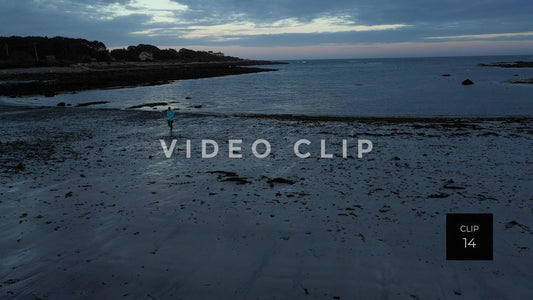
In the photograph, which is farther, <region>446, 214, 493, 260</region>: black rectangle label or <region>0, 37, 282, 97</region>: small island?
<region>0, 37, 282, 97</region>: small island

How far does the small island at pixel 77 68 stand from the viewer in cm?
5336

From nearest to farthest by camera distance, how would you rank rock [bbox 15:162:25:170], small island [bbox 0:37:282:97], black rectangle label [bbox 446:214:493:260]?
black rectangle label [bbox 446:214:493:260] → rock [bbox 15:162:25:170] → small island [bbox 0:37:282:97]

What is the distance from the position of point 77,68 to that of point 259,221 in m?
98.5

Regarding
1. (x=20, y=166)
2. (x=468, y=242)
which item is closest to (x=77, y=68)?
(x=20, y=166)

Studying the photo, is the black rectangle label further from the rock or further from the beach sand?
the rock

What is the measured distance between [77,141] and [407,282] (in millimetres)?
17098

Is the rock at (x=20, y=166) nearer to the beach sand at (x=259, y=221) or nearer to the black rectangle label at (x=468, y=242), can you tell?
the beach sand at (x=259, y=221)

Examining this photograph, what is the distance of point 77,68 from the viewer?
292 feet

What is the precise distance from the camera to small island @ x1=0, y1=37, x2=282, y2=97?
53.4m

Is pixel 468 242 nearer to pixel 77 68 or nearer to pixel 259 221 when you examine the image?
pixel 259 221

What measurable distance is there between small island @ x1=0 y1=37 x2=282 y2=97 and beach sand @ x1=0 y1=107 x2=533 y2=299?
129 feet

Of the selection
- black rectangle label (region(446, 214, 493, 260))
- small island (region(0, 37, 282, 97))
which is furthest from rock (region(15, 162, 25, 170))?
small island (region(0, 37, 282, 97))

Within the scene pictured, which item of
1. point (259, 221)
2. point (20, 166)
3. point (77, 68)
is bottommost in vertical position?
point (259, 221)

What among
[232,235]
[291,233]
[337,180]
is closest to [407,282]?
[291,233]
